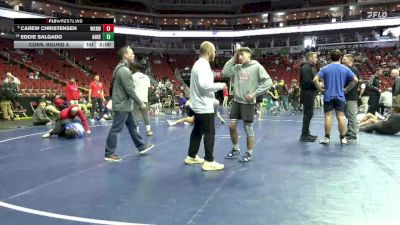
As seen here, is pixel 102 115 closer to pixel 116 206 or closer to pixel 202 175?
pixel 202 175

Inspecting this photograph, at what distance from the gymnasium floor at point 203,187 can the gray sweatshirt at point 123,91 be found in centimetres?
91

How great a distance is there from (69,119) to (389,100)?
9199 mm

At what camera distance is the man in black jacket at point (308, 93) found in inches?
341

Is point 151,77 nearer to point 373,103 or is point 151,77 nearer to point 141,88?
point 373,103

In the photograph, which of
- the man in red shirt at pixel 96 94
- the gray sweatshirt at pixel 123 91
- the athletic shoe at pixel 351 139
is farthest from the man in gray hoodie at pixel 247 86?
the man in red shirt at pixel 96 94

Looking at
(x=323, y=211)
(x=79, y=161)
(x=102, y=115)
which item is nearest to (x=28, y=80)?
→ (x=102, y=115)

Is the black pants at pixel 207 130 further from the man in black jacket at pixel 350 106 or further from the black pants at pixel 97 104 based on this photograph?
the black pants at pixel 97 104

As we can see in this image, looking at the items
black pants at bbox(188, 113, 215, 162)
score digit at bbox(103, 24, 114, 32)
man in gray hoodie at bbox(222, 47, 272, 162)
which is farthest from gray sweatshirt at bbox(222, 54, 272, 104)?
score digit at bbox(103, 24, 114, 32)

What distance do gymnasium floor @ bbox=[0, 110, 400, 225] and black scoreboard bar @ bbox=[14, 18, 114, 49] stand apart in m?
6.90

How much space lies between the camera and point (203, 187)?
15.5ft

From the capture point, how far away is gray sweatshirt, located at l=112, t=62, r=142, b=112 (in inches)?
261

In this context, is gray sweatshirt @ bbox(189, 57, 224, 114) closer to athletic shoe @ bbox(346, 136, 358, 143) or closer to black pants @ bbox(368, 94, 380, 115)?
athletic shoe @ bbox(346, 136, 358, 143)

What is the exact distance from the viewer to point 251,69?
6.32 m

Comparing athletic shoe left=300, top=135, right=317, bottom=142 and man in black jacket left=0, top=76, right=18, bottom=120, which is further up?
man in black jacket left=0, top=76, right=18, bottom=120
